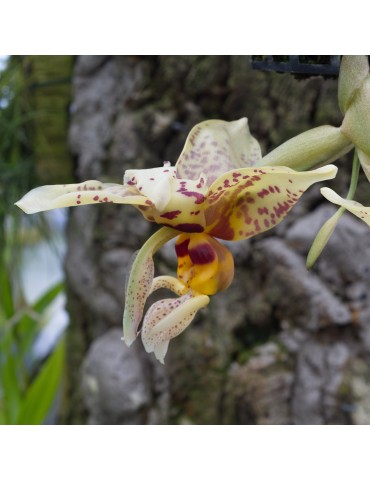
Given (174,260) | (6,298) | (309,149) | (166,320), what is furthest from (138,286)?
(6,298)

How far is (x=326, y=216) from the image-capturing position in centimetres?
92

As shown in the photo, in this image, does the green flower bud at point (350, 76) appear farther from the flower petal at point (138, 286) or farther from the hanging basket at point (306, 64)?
the flower petal at point (138, 286)

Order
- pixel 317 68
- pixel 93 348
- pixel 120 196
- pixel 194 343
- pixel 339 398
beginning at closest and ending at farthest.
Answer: pixel 120 196, pixel 317 68, pixel 339 398, pixel 194 343, pixel 93 348

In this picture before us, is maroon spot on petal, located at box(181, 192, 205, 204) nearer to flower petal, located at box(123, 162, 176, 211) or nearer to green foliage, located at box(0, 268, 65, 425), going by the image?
flower petal, located at box(123, 162, 176, 211)

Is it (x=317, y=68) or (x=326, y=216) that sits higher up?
(x=317, y=68)

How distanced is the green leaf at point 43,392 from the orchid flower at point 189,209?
1.01 m

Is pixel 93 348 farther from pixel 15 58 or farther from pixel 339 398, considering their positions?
pixel 15 58

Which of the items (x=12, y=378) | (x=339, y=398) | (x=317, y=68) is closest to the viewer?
(x=317, y=68)

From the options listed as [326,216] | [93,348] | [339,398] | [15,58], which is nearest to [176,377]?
[93,348]

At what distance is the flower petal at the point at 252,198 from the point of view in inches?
12.5

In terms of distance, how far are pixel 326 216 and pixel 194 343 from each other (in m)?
0.31

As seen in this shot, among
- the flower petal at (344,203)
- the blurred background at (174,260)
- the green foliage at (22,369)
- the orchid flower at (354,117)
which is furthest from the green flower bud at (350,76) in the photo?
the green foliage at (22,369)

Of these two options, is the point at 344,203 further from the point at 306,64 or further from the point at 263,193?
the point at 306,64

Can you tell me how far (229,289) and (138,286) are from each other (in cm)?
67
